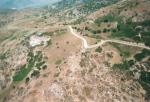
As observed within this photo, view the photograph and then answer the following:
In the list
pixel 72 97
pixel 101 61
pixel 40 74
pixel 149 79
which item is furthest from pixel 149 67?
pixel 40 74

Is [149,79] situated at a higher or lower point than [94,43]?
lower

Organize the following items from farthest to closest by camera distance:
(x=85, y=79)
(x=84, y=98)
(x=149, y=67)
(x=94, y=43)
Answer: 1. (x=94, y=43)
2. (x=149, y=67)
3. (x=85, y=79)
4. (x=84, y=98)

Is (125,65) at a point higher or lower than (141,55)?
lower

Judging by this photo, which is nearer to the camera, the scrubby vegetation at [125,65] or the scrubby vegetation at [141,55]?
the scrubby vegetation at [125,65]

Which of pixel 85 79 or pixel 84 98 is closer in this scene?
pixel 84 98

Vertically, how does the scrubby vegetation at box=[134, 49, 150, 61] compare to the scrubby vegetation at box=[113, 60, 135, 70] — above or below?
above

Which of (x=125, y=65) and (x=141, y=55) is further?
(x=141, y=55)

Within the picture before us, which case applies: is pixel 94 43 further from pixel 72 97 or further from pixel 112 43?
pixel 72 97

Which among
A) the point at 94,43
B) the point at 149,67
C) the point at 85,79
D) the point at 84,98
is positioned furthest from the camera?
the point at 94,43

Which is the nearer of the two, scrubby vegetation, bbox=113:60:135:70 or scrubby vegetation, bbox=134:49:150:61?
scrubby vegetation, bbox=113:60:135:70

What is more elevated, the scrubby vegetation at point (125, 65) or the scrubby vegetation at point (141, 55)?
the scrubby vegetation at point (141, 55)
